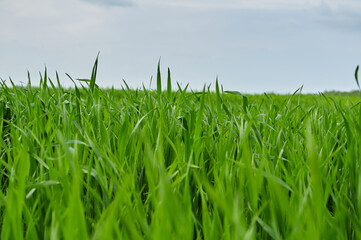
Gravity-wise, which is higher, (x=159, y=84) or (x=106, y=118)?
(x=159, y=84)

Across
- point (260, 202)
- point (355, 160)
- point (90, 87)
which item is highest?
point (90, 87)

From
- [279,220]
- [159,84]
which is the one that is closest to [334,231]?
[279,220]

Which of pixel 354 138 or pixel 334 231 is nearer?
pixel 334 231

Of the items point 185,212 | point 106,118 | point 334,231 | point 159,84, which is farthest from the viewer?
point 106,118

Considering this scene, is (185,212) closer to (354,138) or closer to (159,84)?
(354,138)

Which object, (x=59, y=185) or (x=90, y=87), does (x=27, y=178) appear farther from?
(x=90, y=87)

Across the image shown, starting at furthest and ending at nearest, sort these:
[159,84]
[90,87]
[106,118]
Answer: [106,118], [90,87], [159,84]

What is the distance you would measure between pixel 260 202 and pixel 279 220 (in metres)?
0.18

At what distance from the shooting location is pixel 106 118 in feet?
5.73

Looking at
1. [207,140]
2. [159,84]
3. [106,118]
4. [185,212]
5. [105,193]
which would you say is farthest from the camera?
[106,118]

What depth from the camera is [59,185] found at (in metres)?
0.99

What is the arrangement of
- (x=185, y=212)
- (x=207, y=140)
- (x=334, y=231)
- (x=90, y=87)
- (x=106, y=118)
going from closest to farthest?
(x=334, y=231) < (x=185, y=212) < (x=207, y=140) < (x=90, y=87) < (x=106, y=118)

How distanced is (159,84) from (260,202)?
0.61m

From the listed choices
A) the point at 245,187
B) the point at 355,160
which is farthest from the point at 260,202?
the point at 355,160
